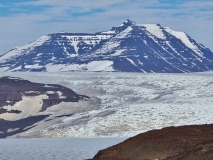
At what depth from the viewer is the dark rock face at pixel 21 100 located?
81.2 meters

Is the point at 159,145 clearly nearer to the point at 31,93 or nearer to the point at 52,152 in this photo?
the point at 52,152

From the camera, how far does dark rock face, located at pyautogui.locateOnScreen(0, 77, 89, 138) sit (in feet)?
266

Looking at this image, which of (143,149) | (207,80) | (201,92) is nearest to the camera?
(143,149)

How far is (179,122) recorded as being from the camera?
6244cm

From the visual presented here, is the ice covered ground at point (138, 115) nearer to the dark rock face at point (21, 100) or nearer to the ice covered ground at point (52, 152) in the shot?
the dark rock face at point (21, 100)

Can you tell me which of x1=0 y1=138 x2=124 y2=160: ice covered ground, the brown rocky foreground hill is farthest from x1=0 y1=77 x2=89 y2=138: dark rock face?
the brown rocky foreground hill

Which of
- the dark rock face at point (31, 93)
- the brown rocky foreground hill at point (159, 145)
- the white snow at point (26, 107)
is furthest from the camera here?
the dark rock face at point (31, 93)

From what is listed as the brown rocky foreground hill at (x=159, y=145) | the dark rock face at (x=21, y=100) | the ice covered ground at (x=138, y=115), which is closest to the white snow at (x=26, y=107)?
the dark rock face at (x=21, y=100)

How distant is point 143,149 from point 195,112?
36.6m

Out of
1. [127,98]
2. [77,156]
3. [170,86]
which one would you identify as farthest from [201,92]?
[77,156]

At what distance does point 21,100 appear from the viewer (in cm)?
9944

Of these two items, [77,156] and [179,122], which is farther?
[179,122]

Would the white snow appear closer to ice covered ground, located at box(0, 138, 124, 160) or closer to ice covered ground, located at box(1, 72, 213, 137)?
ice covered ground, located at box(1, 72, 213, 137)

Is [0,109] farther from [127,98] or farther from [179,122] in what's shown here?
[179,122]
